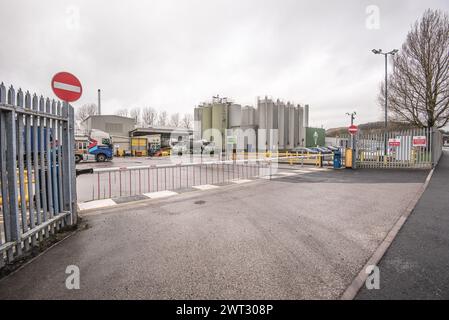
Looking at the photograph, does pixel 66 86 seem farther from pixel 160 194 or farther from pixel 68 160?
pixel 160 194

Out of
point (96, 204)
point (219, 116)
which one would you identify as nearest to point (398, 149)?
point (96, 204)

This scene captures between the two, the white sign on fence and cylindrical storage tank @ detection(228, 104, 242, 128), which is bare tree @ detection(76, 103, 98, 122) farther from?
the white sign on fence

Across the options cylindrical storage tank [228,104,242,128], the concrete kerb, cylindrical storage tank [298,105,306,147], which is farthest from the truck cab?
cylindrical storage tank [298,105,306,147]

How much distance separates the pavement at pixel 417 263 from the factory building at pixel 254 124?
30.0 metres

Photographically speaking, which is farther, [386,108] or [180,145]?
[180,145]

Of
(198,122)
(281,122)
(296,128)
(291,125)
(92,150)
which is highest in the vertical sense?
(198,122)

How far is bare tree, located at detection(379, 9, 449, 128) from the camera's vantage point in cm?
1806

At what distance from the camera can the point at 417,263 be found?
3.03m

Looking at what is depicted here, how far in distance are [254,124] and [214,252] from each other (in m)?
36.9

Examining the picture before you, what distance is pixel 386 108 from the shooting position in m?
21.2

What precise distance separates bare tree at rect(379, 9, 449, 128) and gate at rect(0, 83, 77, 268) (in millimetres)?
25157
